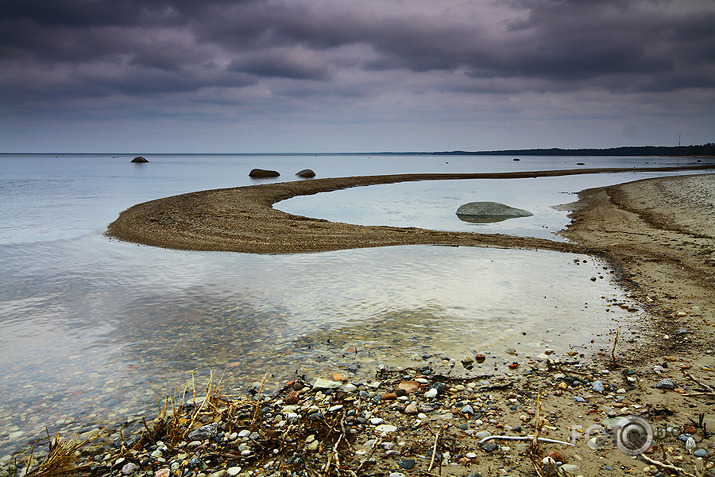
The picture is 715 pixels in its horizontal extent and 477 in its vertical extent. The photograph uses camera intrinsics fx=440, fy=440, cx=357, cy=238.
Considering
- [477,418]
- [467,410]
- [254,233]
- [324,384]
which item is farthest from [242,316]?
[254,233]

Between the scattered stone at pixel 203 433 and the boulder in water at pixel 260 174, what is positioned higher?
the boulder in water at pixel 260 174

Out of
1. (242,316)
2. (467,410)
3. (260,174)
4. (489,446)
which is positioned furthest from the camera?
(260,174)

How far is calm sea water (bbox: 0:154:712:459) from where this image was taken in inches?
271

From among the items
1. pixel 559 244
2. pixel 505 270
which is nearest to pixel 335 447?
pixel 505 270

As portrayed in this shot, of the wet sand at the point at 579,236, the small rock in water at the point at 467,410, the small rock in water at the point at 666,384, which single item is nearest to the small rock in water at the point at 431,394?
the small rock in water at the point at 467,410

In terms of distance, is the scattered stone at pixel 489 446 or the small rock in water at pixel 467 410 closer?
the scattered stone at pixel 489 446

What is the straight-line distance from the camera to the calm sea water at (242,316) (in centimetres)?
688

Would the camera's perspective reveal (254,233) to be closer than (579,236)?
No

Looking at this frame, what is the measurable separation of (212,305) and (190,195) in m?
28.4

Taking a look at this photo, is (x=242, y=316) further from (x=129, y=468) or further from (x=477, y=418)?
(x=477, y=418)

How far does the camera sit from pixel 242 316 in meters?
9.99

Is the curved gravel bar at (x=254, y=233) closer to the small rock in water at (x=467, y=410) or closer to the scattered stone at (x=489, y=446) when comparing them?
the small rock in water at (x=467, y=410)

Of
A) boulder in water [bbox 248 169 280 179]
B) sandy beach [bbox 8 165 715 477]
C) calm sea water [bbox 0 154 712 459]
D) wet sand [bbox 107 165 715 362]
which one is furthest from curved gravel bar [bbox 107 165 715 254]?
boulder in water [bbox 248 169 280 179]

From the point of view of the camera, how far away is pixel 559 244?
18797 mm
